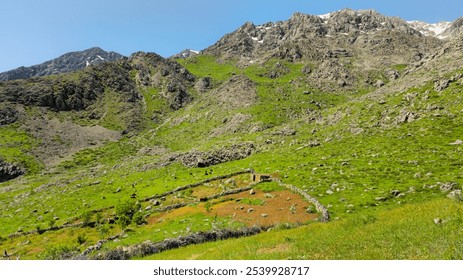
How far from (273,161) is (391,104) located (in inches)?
1591

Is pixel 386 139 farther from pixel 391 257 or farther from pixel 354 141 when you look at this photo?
pixel 391 257

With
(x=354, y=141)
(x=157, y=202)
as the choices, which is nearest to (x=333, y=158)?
(x=354, y=141)

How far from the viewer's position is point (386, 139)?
227 feet

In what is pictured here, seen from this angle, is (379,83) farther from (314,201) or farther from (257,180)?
(314,201)

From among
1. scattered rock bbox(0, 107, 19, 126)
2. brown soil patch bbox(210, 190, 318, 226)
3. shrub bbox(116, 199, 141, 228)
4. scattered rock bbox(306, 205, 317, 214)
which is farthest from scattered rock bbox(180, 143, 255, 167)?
scattered rock bbox(0, 107, 19, 126)

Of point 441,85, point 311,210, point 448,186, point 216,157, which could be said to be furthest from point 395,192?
point 216,157

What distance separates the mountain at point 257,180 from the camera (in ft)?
74.4

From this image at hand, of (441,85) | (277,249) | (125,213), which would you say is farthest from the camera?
(441,85)

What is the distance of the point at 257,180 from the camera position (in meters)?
59.6

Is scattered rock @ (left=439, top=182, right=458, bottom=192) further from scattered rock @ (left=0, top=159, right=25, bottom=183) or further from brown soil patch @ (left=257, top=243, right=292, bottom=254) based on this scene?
scattered rock @ (left=0, top=159, right=25, bottom=183)

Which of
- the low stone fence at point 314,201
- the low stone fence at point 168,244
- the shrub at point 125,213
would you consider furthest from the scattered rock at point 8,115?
the low stone fence at point 168,244

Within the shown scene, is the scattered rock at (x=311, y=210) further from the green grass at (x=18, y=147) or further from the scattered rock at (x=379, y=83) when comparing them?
the scattered rock at (x=379, y=83)

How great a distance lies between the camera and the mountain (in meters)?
22.7

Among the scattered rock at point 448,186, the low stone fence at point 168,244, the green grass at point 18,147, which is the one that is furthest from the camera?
the green grass at point 18,147
